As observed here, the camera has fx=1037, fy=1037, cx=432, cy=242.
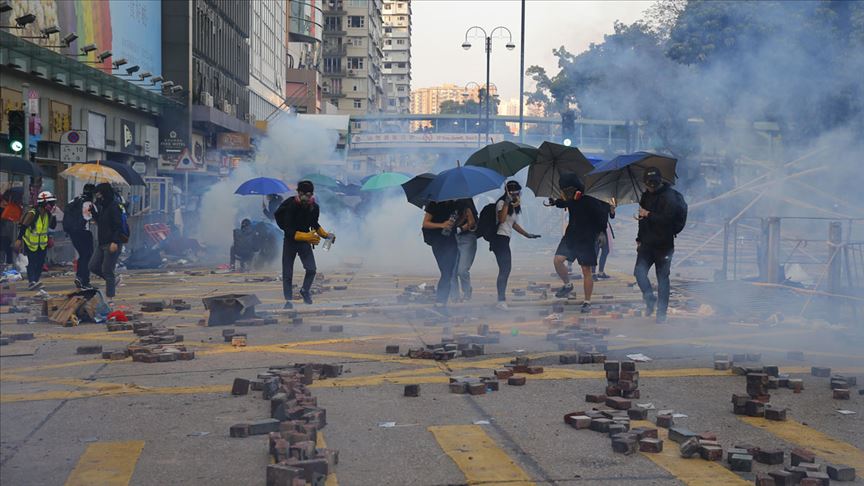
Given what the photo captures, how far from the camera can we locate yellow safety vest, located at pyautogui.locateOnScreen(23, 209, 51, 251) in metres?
15.8

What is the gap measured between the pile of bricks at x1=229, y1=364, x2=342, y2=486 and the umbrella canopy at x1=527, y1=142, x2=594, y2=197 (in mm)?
7422

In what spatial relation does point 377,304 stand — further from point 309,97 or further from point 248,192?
point 309,97

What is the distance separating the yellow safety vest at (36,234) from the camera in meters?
15.8

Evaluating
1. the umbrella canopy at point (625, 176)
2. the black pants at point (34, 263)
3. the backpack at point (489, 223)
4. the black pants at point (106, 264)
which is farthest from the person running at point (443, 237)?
the black pants at point (34, 263)

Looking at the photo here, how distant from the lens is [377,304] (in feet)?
42.5

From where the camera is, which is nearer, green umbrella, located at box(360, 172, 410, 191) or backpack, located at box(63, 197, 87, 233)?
backpack, located at box(63, 197, 87, 233)

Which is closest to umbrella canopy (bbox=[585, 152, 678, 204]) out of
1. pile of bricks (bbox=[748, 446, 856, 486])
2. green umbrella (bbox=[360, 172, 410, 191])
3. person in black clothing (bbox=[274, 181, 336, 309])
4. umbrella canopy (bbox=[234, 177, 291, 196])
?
person in black clothing (bbox=[274, 181, 336, 309])

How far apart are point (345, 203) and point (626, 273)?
1044 cm

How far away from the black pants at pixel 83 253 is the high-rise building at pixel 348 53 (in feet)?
396

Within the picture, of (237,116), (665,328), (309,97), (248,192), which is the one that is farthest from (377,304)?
(309,97)

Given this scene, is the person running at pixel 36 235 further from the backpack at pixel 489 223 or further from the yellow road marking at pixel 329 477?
the yellow road marking at pixel 329 477

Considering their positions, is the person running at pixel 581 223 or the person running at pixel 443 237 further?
the person running at pixel 581 223

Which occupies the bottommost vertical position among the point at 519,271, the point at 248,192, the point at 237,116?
the point at 519,271

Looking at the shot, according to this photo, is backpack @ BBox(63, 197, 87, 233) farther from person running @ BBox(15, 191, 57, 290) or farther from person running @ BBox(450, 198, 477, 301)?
person running @ BBox(450, 198, 477, 301)
